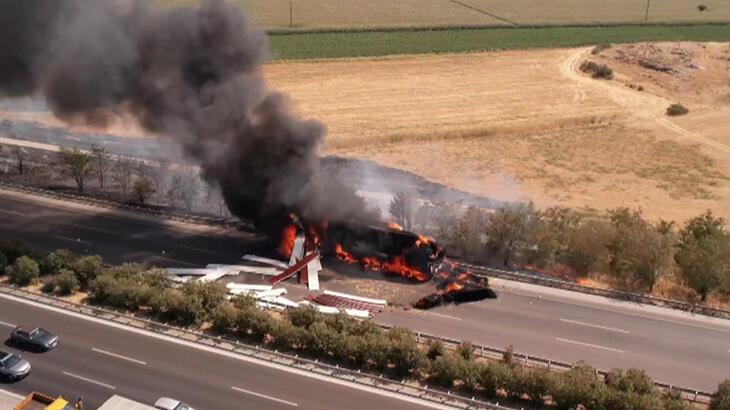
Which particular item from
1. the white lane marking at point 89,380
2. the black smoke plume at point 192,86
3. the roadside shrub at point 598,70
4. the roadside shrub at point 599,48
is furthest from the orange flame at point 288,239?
the roadside shrub at point 599,48

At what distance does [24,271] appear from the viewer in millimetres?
35219

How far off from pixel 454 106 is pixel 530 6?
6425 centimetres

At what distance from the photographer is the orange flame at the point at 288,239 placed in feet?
129

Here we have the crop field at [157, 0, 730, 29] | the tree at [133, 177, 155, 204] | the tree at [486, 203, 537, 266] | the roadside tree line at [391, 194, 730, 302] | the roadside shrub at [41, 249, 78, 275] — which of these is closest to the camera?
the roadside tree line at [391, 194, 730, 302]

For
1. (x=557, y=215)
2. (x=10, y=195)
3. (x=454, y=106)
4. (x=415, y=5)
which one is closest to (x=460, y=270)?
(x=557, y=215)

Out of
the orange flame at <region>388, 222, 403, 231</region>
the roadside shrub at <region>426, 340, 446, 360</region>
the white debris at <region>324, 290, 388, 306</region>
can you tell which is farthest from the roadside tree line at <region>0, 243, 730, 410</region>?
the orange flame at <region>388, 222, 403, 231</region>

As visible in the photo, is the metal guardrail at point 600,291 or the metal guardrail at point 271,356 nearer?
the metal guardrail at point 271,356

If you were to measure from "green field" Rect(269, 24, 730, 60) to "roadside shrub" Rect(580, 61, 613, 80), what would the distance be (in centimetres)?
1337

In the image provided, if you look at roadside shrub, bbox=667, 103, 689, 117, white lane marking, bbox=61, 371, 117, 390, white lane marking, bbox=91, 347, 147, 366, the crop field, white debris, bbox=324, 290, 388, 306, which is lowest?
white lane marking, bbox=61, 371, 117, 390

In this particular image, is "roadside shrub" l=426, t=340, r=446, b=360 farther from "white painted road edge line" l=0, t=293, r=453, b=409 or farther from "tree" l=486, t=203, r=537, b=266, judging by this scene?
"tree" l=486, t=203, r=537, b=266

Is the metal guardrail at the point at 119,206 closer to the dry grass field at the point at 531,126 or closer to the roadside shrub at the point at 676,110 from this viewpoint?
the dry grass field at the point at 531,126

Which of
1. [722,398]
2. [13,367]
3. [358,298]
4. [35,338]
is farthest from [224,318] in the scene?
[722,398]

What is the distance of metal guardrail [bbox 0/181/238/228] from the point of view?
143 feet

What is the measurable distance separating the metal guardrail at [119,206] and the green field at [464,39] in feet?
146
